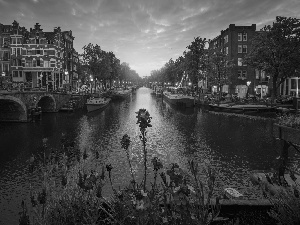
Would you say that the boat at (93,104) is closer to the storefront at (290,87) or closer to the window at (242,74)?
the window at (242,74)

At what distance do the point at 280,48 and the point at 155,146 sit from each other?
31651 millimetres

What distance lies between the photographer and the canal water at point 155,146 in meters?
15.5

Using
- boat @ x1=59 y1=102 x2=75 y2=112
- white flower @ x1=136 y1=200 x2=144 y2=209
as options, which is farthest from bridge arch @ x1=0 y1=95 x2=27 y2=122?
white flower @ x1=136 y1=200 x2=144 y2=209

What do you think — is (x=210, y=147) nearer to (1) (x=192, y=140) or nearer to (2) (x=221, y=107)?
(1) (x=192, y=140)

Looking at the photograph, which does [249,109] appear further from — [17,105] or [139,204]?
[139,204]

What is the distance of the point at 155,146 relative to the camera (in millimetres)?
24062

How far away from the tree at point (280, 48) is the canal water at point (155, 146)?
39.6 ft

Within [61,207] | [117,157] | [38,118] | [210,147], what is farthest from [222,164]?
[38,118]

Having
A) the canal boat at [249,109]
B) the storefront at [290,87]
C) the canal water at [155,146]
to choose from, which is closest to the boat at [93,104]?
the canal water at [155,146]

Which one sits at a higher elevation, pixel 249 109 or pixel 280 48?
pixel 280 48

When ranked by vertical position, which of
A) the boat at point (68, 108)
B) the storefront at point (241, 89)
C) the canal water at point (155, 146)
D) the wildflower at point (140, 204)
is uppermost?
the storefront at point (241, 89)

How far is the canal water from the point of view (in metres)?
15.5

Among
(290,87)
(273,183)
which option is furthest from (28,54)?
(273,183)

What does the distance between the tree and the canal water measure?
12.1m
